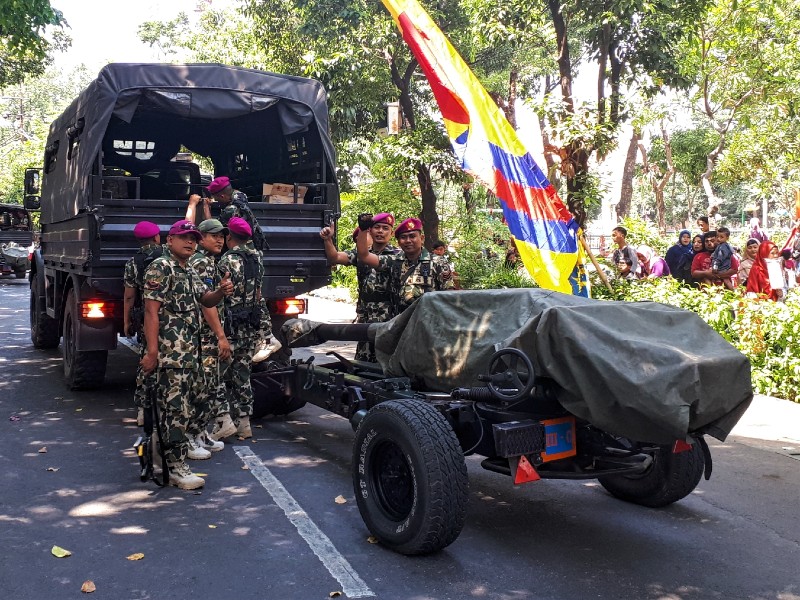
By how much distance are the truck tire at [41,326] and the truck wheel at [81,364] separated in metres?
2.70

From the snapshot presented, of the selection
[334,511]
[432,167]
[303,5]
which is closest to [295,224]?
[334,511]

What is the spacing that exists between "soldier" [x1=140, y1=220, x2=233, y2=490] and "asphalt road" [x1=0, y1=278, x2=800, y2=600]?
0.32 metres

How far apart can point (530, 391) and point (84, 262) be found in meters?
5.16

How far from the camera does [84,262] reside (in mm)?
7809

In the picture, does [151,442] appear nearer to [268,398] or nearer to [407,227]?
[268,398]

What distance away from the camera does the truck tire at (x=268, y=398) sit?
7.20 meters

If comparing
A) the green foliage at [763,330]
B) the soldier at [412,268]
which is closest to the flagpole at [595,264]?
the green foliage at [763,330]

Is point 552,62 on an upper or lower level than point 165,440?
upper

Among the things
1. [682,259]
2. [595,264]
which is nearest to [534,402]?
[595,264]

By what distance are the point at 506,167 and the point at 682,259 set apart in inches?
196

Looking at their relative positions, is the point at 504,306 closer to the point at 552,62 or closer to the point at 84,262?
the point at 84,262

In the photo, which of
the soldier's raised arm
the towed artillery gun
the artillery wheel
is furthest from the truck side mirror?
the artillery wheel

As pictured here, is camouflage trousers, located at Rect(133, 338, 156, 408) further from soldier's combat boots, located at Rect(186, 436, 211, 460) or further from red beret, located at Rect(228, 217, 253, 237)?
red beret, located at Rect(228, 217, 253, 237)

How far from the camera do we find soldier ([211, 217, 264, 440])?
6781 mm
